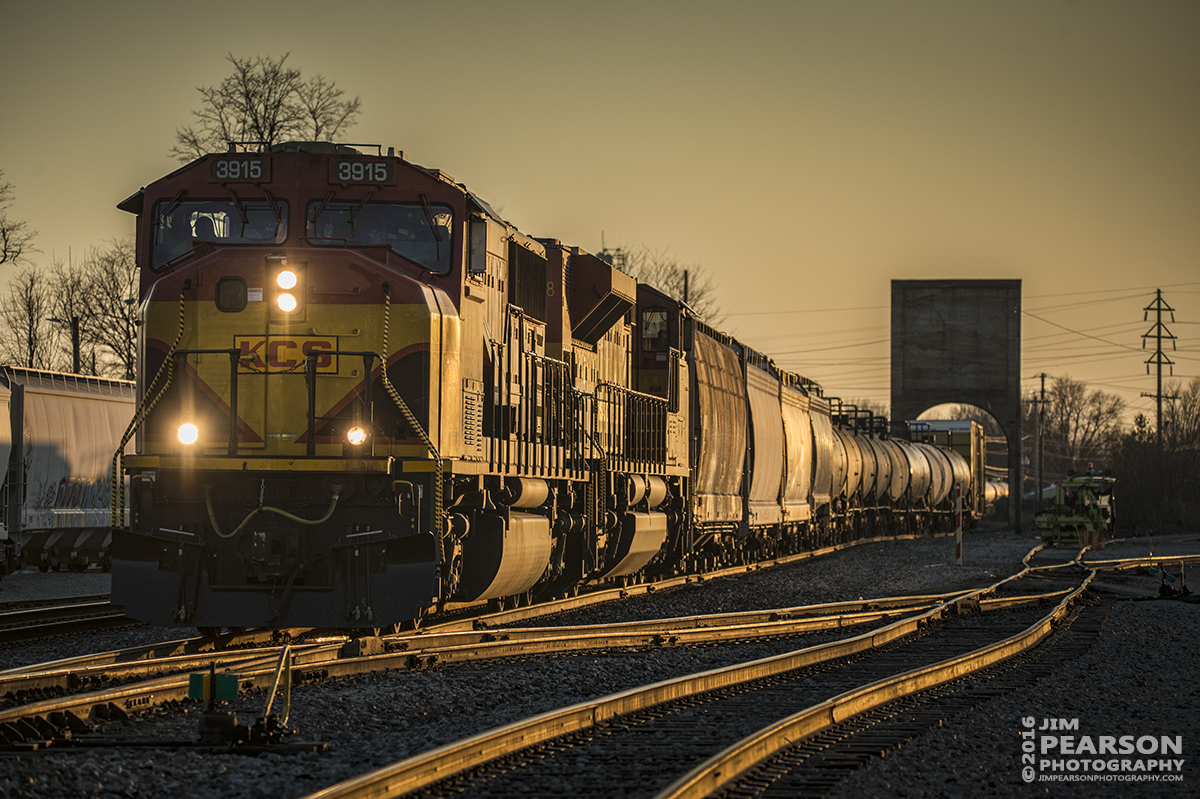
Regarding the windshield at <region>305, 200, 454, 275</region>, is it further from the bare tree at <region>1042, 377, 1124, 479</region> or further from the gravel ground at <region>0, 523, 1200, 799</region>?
the bare tree at <region>1042, 377, 1124, 479</region>

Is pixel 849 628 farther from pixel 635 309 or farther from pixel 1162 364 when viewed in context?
pixel 1162 364

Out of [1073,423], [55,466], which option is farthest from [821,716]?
[1073,423]

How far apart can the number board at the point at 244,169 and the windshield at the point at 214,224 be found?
0.20 metres

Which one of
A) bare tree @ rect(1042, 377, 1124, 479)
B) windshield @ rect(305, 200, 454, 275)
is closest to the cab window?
windshield @ rect(305, 200, 454, 275)

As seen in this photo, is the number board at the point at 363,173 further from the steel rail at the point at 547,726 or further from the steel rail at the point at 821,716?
the steel rail at the point at 821,716

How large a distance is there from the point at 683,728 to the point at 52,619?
32.4ft

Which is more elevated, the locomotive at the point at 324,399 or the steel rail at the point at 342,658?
the locomotive at the point at 324,399

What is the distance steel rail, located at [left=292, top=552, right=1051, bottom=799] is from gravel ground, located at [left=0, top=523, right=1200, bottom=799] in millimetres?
493

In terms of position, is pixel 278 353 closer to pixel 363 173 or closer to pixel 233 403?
pixel 233 403

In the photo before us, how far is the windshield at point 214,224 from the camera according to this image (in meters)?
11.2

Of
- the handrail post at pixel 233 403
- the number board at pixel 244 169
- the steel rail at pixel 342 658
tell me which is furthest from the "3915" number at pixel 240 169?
the steel rail at pixel 342 658

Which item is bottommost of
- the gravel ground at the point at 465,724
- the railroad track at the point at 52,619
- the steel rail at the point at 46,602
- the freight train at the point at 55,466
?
the steel rail at the point at 46,602

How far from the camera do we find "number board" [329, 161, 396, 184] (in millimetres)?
11164

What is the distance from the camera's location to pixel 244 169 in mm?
11164
